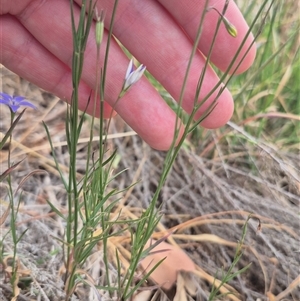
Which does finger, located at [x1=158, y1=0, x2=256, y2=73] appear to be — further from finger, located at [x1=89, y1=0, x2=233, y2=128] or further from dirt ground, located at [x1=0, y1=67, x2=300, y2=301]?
dirt ground, located at [x1=0, y1=67, x2=300, y2=301]

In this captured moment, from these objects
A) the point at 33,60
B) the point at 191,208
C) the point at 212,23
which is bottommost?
the point at 191,208

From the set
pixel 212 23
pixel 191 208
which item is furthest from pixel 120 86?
pixel 191 208

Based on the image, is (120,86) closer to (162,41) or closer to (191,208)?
(162,41)

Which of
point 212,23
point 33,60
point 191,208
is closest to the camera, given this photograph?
point 212,23

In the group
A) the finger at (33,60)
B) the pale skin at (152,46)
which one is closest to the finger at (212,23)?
the pale skin at (152,46)

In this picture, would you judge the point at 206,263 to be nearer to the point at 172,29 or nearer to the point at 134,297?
the point at 134,297

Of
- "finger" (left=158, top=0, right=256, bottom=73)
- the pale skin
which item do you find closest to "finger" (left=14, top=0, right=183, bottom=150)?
the pale skin

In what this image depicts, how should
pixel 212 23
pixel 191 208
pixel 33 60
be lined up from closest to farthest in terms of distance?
pixel 212 23, pixel 33 60, pixel 191 208
